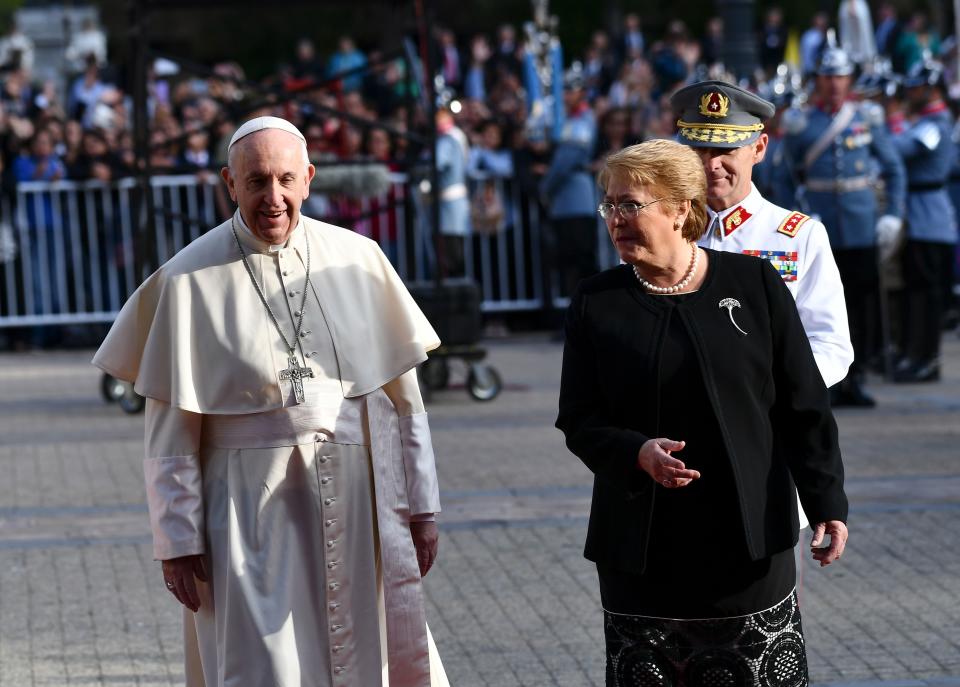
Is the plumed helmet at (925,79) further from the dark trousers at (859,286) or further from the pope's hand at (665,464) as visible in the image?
the pope's hand at (665,464)

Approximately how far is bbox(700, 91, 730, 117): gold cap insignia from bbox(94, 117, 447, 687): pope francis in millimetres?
1018

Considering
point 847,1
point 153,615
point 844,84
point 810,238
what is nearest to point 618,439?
point 810,238

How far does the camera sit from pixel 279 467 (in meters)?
4.09

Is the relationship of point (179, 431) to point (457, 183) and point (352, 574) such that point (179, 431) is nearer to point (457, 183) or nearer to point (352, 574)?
point (352, 574)

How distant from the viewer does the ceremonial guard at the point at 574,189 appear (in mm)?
15648

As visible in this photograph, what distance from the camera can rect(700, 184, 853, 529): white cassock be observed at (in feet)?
14.6

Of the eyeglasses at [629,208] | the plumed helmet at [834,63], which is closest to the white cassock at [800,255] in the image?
the eyeglasses at [629,208]

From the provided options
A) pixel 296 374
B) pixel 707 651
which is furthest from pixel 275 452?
pixel 707 651

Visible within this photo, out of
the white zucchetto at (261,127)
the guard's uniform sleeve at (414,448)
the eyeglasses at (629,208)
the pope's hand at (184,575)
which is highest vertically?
the white zucchetto at (261,127)

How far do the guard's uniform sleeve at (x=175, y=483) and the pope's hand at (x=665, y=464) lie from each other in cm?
106

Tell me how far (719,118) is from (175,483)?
5.31 feet

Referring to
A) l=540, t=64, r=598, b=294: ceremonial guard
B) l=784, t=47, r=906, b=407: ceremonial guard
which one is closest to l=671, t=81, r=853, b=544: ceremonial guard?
l=784, t=47, r=906, b=407: ceremonial guard

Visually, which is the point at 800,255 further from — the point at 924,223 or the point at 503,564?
the point at 924,223

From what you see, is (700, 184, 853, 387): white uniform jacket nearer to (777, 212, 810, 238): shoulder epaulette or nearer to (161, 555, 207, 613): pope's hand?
(777, 212, 810, 238): shoulder epaulette
